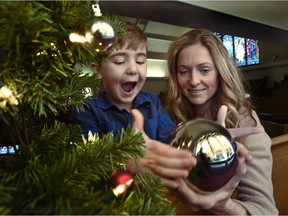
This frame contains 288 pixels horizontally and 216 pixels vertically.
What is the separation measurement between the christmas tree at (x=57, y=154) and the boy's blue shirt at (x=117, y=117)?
287 mm

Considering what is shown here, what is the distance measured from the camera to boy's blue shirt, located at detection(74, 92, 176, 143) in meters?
0.73

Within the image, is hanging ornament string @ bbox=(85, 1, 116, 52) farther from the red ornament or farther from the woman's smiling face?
the woman's smiling face

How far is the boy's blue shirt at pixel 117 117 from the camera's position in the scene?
28.8 inches

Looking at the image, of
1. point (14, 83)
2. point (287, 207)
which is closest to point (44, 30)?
point (14, 83)

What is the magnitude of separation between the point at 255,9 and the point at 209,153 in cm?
415

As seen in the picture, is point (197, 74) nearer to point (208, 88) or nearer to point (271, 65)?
point (208, 88)

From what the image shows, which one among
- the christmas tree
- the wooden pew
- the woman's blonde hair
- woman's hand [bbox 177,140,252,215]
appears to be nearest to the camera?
the christmas tree

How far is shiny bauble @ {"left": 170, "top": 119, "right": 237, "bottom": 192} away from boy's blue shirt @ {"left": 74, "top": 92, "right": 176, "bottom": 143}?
32cm

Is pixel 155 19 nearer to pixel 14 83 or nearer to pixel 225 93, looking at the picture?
pixel 225 93

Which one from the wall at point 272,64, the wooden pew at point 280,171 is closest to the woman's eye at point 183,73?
the wooden pew at point 280,171

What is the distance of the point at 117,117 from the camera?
79 centimetres

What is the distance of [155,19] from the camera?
344cm

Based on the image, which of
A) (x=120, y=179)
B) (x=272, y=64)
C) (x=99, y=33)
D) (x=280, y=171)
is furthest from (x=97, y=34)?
(x=272, y=64)

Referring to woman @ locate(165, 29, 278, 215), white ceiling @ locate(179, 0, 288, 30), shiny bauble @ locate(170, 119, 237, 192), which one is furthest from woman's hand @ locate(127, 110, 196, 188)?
white ceiling @ locate(179, 0, 288, 30)
